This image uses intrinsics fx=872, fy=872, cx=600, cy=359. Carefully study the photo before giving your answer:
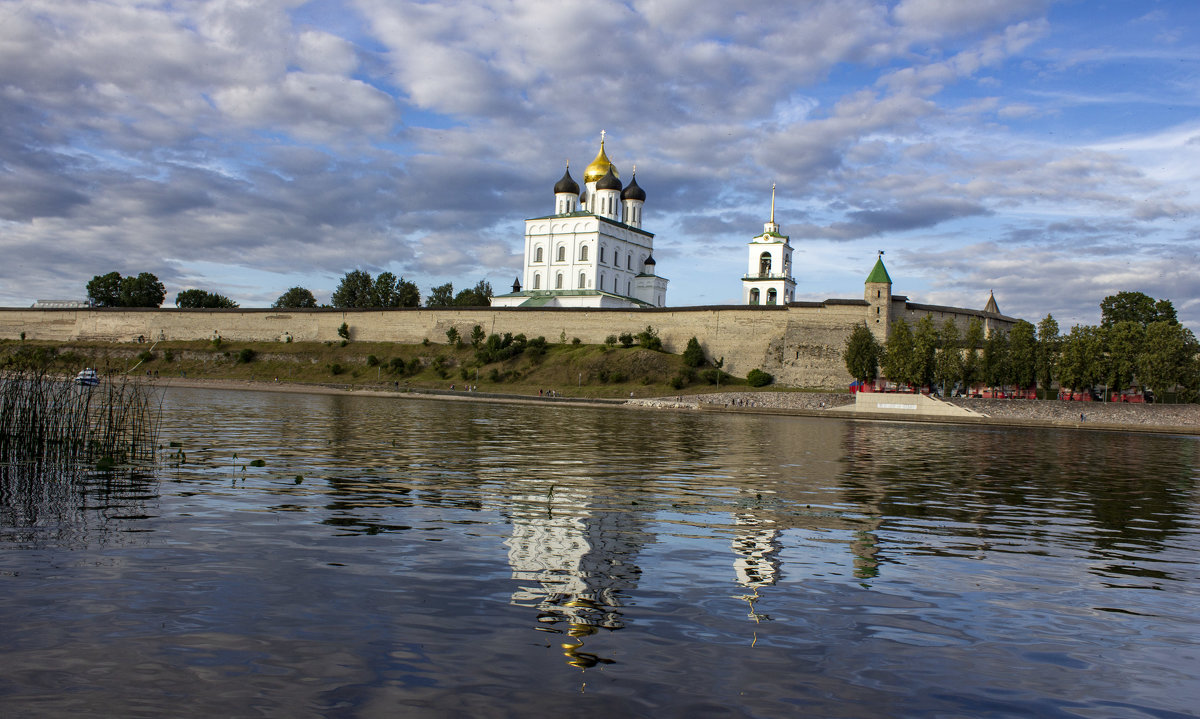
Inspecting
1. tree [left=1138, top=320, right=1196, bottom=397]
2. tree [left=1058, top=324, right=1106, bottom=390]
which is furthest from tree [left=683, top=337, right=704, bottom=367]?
tree [left=1138, top=320, right=1196, bottom=397]

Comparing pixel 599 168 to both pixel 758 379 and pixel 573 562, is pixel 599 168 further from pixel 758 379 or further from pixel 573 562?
pixel 573 562

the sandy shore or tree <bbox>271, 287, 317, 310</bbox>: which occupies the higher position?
tree <bbox>271, 287, 317, 310</bbox>

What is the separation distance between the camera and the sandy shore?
145 ft

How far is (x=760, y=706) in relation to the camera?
15.1 ft

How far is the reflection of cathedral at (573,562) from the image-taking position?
6047 mm

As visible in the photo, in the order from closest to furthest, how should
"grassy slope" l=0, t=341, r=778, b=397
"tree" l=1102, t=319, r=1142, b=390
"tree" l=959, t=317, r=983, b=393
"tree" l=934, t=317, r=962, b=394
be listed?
"tree" l=1102, t=319, r=1142, b=390 → "tree" l=934, t=317, r=962, b=394 → "tree" l=959, t=317, r=983, b=393 → "grassy slope" l=0, t=341, r=778, b=397

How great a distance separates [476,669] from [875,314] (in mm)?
55784

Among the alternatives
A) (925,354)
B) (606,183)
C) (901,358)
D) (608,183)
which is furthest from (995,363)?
(606,183)

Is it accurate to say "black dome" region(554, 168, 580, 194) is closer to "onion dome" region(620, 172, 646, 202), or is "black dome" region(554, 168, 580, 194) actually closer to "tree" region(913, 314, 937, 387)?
"onion dome" region(620, 172, 646, 202)

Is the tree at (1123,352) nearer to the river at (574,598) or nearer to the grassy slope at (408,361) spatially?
the grassy slope at (408,361)

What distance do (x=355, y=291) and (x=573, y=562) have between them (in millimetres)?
94611

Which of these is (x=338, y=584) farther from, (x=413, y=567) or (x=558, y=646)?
(x=558, y=646)

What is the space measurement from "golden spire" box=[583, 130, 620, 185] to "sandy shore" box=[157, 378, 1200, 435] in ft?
104

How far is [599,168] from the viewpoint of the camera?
8225 centimetres
